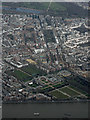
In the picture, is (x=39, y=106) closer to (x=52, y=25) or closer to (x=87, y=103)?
(x=87, y=103)

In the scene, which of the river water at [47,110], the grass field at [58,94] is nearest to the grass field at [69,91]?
the grass field at [58,94]

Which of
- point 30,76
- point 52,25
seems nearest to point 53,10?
point 52,25

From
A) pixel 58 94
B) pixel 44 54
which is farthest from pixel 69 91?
pixel 44 54

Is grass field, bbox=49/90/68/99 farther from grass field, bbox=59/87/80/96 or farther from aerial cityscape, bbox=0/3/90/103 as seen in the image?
grass field, bbox=59/87/80/96

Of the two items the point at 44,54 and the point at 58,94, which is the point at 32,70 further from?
the point at 58,94

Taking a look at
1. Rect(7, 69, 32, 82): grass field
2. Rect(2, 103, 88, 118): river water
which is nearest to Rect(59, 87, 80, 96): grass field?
Rect(2, 103, 88, 118): river water
